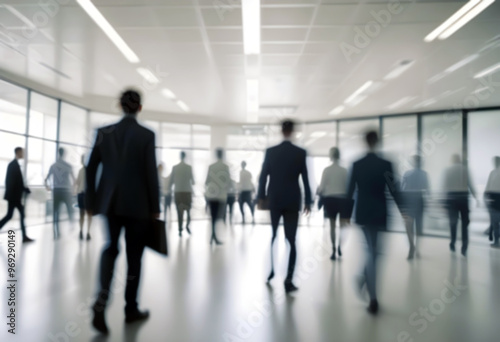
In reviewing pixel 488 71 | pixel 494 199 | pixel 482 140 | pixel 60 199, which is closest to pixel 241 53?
pixel 60 199

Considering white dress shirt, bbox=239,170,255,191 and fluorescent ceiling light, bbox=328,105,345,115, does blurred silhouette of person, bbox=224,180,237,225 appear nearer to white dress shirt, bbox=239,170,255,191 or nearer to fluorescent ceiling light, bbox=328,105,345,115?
white dress shirt, bbox=239,170,255,191

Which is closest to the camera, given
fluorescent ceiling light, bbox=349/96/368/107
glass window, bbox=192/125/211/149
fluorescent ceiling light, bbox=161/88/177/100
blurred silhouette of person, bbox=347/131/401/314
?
blurred silhouette of person, bbox=347/131/401/314

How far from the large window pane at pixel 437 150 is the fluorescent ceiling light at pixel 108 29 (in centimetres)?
618

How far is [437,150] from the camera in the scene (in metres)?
6.65

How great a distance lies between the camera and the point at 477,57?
4727 millimetres

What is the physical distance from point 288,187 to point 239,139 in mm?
3696

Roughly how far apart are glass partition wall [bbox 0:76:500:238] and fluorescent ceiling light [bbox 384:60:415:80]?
33.5 inches

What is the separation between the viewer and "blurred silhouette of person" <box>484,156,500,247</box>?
4.85 m

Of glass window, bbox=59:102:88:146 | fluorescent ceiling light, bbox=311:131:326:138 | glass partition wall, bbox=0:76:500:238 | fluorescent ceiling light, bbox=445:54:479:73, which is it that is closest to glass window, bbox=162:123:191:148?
glass partition wall, bbox=0:76:500:238

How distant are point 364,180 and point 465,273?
260cm

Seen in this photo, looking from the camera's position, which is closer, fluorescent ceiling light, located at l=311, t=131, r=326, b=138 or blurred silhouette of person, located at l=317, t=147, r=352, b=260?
blurred silhouette of person, located at l=317, t=147, r=352, b=260

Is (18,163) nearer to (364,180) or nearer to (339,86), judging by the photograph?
(364,180)

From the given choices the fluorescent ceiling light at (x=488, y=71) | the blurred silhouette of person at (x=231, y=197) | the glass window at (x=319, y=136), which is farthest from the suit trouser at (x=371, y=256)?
the fluorescent ceiling light at (x=488, y=71)

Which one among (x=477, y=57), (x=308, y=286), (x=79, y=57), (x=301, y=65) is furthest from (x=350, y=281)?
(x=79, y=57)
